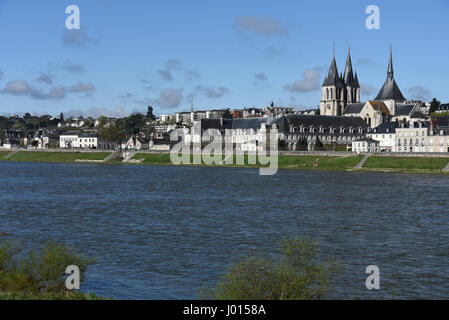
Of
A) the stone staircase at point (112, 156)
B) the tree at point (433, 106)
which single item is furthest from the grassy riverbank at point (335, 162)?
the tree at point (433, 106)

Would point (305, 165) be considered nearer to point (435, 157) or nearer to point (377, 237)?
point (435, 157)

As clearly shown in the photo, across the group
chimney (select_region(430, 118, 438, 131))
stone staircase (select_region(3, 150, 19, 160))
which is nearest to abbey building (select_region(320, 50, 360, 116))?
chimney (select_region(430, 118, 438, 131))

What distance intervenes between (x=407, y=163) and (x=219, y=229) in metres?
64.3

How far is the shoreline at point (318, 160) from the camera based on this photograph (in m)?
87.5

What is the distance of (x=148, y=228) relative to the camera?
107 feet

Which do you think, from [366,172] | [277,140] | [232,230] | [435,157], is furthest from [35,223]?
[277,140]

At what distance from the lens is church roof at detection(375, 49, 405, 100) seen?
16400 centimetres

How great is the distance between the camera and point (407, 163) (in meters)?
89.1

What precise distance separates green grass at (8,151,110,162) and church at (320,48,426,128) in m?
75.4

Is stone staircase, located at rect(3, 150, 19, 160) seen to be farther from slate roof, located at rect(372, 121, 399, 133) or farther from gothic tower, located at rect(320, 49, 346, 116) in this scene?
gothic tower, located at rect(320, 49, 346, 116)

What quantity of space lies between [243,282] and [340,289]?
5.16 meters

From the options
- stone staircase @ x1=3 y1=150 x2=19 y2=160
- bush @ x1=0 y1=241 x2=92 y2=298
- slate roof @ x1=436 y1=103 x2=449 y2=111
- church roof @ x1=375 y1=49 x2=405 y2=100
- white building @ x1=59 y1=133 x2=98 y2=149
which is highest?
church roof @ x1=375 y1=49 x2=405 y2=100

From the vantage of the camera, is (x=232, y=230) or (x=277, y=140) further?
(x=277, y=140)

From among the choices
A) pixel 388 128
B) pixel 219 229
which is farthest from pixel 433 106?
pixel 219 229
